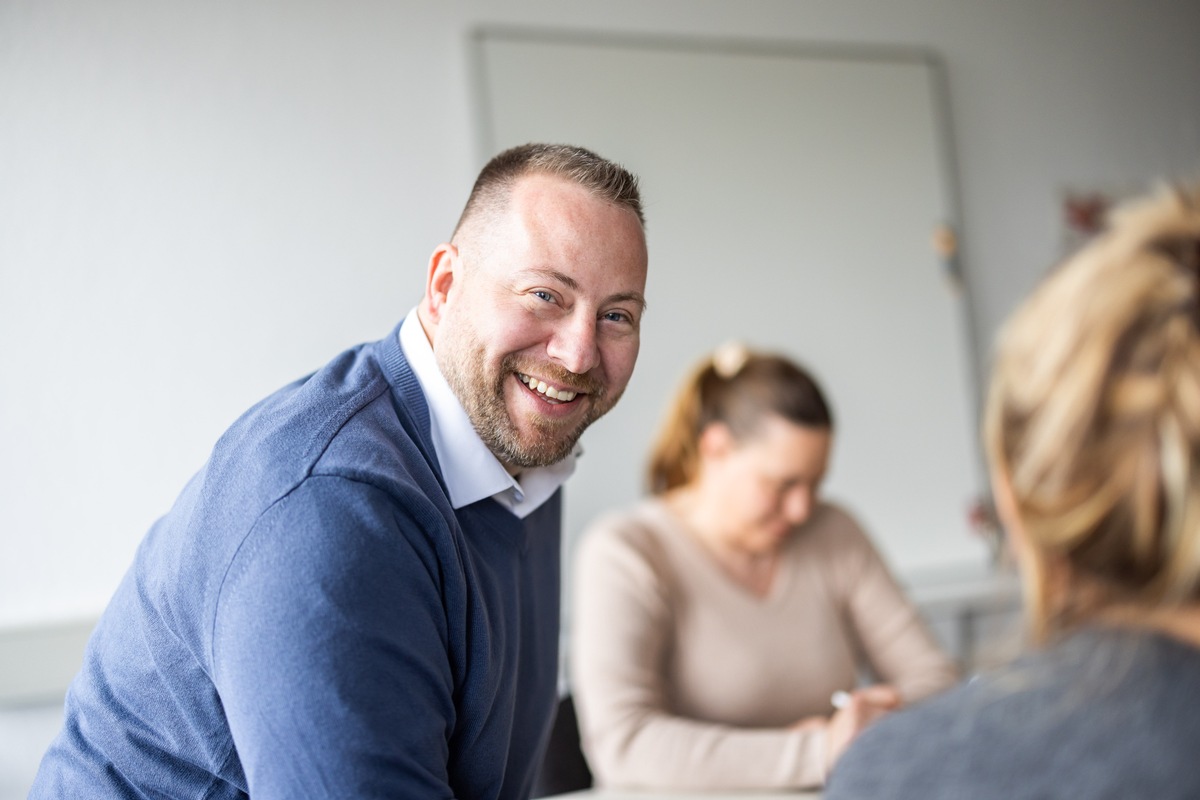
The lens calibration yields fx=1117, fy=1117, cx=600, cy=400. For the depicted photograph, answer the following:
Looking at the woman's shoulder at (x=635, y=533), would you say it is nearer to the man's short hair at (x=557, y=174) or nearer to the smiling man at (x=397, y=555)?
the smiling man at (x=397, y=555)

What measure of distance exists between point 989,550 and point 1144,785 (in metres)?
2.90

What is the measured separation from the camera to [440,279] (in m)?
1.26

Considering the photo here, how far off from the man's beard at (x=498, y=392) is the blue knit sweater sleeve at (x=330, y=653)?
0.23 m

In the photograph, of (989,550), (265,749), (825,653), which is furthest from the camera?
(989,550)

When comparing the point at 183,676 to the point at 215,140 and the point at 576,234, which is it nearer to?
the point at 576,234

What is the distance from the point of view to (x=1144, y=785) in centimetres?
66

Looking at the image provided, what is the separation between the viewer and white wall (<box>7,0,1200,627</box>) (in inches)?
97.7

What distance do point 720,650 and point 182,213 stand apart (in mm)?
1589

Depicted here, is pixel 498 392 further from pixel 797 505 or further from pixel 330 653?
pixel 797 505

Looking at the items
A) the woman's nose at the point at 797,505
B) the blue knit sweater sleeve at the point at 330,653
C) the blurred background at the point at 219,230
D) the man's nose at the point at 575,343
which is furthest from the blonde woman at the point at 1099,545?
the blurred background at the point at 219,230

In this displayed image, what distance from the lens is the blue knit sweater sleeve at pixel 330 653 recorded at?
911mm

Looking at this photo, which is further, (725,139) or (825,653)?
(725,139)

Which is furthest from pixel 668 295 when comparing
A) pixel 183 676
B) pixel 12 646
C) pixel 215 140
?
pixel 183 676

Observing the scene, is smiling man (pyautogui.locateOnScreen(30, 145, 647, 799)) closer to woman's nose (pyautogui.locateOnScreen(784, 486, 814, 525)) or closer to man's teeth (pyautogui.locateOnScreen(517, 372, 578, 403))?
man's teeth (pyautogui.locateOnScreen(517, 372, 578, 403))
